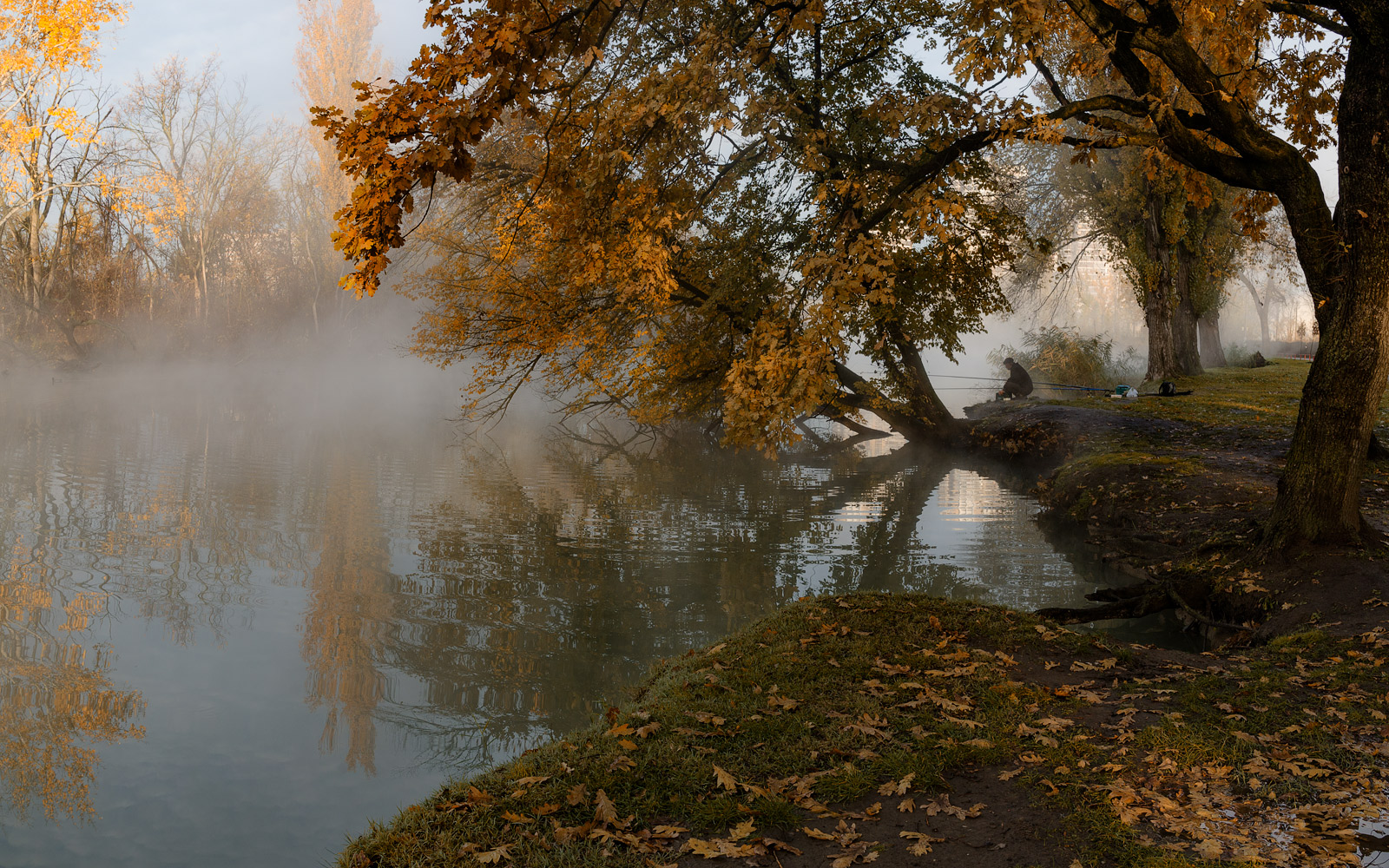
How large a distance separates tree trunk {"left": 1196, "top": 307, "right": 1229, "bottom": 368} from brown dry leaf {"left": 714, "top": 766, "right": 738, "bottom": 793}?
1436 inches

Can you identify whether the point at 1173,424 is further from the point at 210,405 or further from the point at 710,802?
the point at 210,405

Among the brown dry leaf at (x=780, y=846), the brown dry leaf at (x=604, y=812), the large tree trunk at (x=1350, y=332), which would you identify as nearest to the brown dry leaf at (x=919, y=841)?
the brown dry leaf at (x=780, y=846)

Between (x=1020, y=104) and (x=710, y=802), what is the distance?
7.49 metres

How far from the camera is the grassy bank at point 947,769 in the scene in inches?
156

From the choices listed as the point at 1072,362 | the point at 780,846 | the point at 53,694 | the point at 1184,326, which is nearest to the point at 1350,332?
the point at 780,846

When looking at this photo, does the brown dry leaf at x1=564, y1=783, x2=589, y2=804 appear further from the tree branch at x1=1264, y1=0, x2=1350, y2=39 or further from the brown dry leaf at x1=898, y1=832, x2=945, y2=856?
the tree branch at x1=1264, y1=0, x2=1350, y2=39

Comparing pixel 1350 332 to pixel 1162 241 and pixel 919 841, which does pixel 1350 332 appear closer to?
pixel 919 841

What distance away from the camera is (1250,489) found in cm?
1166

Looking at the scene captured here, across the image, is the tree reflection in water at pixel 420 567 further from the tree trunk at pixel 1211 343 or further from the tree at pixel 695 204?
the tree trunk at pixel 1211 343

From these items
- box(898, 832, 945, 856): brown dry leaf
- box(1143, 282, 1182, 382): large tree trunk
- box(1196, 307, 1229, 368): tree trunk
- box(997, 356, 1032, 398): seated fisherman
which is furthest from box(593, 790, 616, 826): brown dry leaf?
box(1196, 307, 1229, 368): tree trunk

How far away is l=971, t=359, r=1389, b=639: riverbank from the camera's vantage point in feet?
25.8

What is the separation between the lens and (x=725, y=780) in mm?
4613

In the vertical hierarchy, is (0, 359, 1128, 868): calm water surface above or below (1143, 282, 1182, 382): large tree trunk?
below

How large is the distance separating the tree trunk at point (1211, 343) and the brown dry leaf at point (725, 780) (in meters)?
36.5
